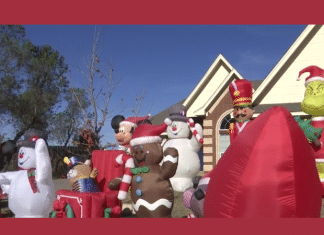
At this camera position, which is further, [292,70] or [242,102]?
[292,70]

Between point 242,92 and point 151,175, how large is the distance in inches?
96.4

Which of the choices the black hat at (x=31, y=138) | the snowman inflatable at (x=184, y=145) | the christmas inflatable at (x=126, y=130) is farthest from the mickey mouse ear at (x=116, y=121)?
the black hat at (x=31, y=138)

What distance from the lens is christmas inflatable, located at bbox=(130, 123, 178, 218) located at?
228 inches

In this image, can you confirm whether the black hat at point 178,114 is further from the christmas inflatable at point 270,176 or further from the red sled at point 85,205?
the christmas inflatable at point 270,176

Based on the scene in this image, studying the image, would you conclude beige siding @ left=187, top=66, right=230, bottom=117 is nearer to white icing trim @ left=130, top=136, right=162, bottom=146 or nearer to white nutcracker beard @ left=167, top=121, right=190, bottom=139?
white nutcracker beard @ left=167, top=121, right=190, bottom=139

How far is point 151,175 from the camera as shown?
5.86 meters

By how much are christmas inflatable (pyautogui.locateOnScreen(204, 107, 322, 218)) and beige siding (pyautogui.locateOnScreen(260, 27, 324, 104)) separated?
30.6 feet

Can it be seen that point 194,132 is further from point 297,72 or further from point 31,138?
point 31,138

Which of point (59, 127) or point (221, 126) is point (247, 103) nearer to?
point (221, 126)

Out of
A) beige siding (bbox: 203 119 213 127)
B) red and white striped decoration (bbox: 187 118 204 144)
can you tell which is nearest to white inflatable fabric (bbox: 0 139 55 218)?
red and white striped decoration (bbox: 187 118 204 144)

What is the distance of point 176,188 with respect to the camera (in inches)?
397

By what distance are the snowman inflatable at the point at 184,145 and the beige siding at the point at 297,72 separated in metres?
3.76

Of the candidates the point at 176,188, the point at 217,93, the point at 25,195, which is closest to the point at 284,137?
the point at 25,195

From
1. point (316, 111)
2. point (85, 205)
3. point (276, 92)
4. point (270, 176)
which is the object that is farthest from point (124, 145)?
point (276, 92)
